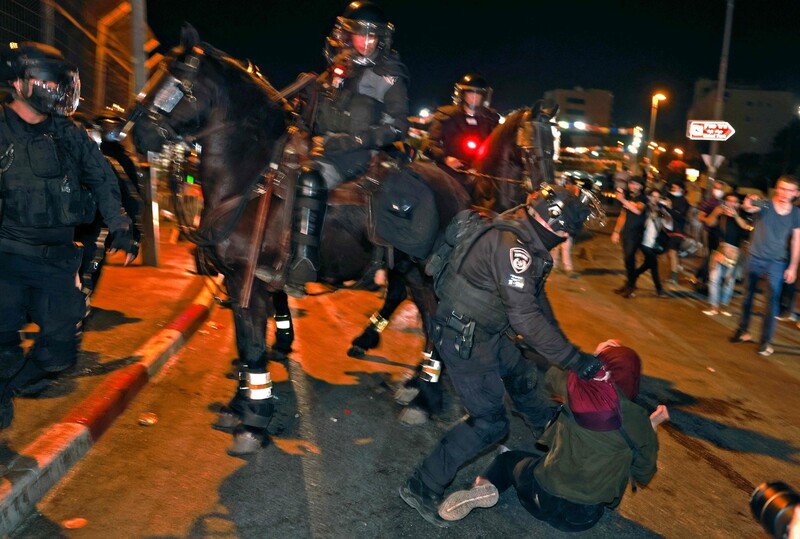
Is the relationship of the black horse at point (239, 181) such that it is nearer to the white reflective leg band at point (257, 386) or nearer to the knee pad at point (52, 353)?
the white reflective leg band at point (257, 386)

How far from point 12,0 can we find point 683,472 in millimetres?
7040

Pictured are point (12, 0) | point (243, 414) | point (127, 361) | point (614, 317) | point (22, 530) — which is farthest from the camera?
point (614, 317)

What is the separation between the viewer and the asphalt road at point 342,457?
153 inches

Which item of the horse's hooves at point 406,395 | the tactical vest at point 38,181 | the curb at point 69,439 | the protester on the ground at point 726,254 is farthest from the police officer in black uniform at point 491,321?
the protester on the ground at point 726,254

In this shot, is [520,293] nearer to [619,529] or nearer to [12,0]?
[619,529]

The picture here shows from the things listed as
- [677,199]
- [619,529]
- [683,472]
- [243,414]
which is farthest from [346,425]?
[677,199]

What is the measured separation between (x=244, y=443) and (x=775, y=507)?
10.7 ft

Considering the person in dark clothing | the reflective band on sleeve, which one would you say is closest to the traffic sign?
the person in dark clothing

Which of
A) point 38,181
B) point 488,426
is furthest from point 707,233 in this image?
point 38,181

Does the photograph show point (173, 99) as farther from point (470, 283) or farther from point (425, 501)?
point (425, 501)

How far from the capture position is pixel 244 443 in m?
4.64

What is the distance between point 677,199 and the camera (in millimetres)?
14156

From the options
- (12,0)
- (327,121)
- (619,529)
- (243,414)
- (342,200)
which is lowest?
(619,529)

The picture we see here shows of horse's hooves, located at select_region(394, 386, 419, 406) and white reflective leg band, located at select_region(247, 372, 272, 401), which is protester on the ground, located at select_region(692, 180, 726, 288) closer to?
horse's hooves, located at select_region(394, 386, 419, 406)
